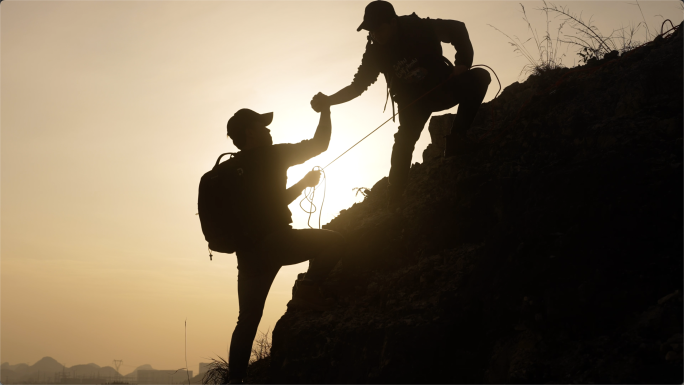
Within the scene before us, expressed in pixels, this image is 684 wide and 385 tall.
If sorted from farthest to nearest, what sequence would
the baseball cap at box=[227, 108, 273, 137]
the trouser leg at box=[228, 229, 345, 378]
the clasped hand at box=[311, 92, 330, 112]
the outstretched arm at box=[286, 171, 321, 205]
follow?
the clasped hand at box=[311, 92, 330, 112], the outstretched arm at box=[286, 171, 321, 205], the baseball cap at box=[227, 108, 273, 137], the trouser leg at box=[228, 229, 345, 378]

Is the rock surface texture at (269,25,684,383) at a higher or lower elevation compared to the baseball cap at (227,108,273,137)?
lower

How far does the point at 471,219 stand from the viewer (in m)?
4.75

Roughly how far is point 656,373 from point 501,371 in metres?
0.93

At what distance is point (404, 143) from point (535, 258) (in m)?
2.15

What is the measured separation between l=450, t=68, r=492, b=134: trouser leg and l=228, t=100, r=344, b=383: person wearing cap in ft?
5.40

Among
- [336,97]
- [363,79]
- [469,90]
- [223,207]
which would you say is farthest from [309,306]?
[469,90]

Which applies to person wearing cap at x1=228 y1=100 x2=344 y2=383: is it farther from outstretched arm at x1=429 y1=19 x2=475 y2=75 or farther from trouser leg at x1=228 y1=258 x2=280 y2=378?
outstretched arm at x1=429 y1=19 x2=475 y2=75

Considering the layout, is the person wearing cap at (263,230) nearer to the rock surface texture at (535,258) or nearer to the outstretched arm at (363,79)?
the rock surface texture at (535,258)

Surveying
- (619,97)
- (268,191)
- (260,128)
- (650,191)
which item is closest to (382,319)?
(268,191)

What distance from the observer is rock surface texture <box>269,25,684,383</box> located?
10.7 feet

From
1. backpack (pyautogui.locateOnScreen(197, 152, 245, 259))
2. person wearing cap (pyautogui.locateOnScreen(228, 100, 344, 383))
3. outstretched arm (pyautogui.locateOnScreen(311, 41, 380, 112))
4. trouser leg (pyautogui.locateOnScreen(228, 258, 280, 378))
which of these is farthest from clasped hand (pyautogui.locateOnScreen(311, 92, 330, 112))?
trouser leg (pyautogui.locateOnScreen(228, 258, 280, 378))

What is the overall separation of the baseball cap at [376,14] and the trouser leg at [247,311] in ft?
8.47

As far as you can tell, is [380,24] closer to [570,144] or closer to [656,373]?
[570,144]

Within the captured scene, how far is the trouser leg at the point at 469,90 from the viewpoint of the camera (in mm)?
5129
